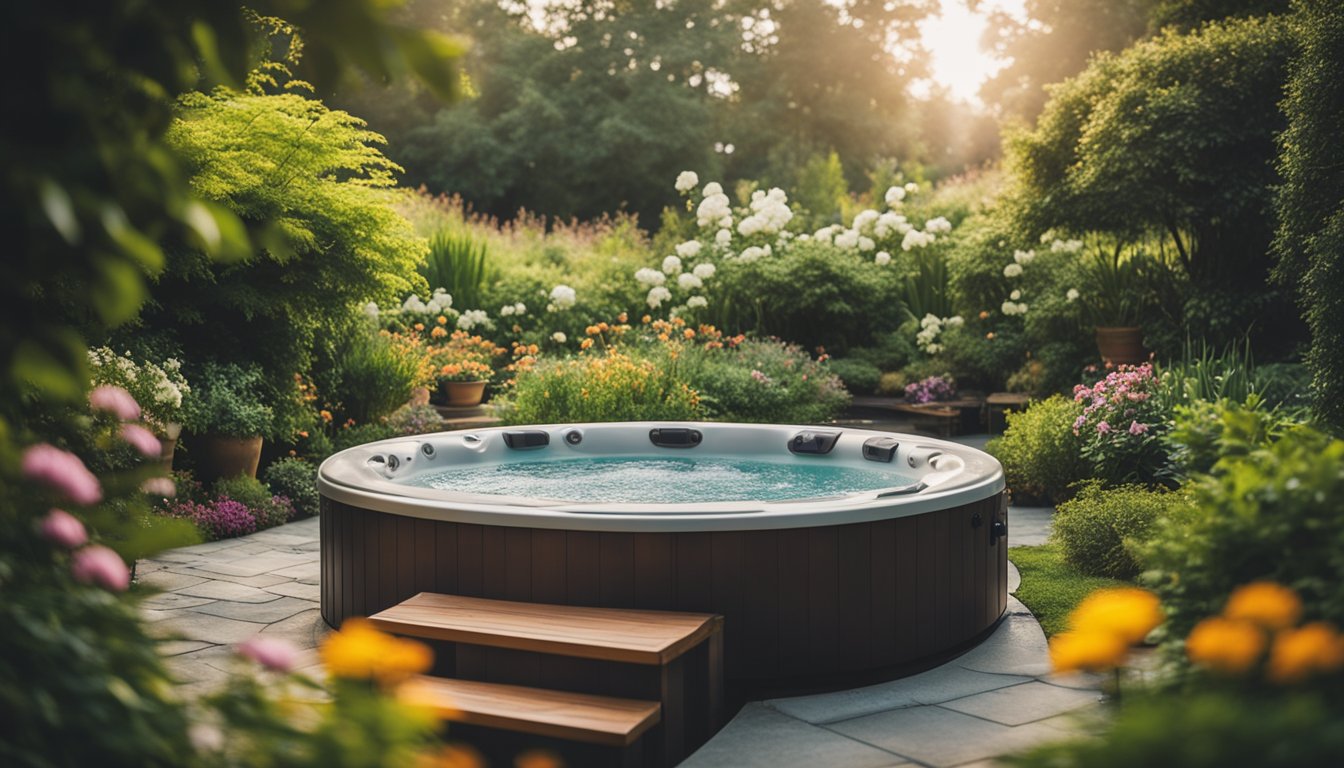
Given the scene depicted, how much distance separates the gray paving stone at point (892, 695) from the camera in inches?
125

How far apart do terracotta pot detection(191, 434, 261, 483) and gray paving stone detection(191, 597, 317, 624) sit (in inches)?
78.8

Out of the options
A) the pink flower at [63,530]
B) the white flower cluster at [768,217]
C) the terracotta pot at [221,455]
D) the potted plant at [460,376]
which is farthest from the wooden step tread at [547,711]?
the white flower cluster at [768,217]

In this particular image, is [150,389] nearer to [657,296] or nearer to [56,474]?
[56,474]

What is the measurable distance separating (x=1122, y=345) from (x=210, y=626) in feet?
23.7

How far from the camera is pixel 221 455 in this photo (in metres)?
6.21

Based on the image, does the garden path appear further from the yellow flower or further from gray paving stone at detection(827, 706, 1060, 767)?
the yellow flower

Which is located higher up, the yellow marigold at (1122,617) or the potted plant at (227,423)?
the yellow marigold at (1122,617)

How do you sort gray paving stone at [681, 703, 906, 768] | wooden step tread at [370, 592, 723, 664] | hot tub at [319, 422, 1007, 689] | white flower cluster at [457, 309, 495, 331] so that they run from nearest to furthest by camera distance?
gray paving stone at [681, 703, 906, 768] < wooden step tread at [370, 592, 723, 664] < hot tub at [319, 422, 1007, 689] < white flower cluster at [457, 309, 495, 331]

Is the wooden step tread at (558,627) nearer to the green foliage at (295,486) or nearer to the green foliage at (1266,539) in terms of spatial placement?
the green foliage at (1266,539)

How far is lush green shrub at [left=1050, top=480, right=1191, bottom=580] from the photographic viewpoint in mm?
4625

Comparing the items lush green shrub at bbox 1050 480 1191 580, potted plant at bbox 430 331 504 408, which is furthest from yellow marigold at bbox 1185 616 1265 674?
potted plant at bbox 430 331 504 408

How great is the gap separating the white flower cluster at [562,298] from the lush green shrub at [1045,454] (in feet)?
14.5

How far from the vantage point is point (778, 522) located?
11.0ft

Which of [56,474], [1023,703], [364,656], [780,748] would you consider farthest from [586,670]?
[56,474]
